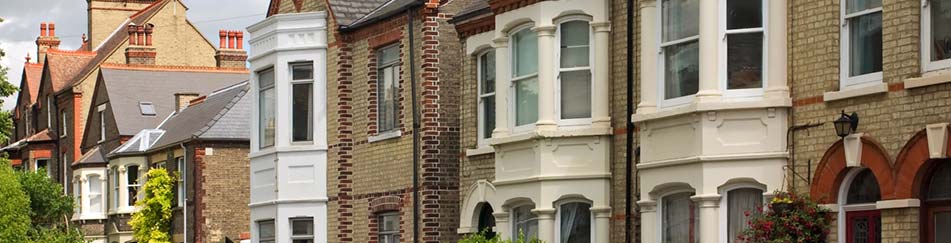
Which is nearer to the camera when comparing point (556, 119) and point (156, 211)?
point (556, 119)

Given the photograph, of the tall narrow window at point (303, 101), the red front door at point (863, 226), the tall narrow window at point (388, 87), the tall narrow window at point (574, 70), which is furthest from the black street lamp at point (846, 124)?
the tall narrow window at point (303, 101)

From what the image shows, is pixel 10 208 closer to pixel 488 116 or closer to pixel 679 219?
pixel 488 116

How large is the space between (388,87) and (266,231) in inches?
204

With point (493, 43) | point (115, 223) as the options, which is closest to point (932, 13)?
point (493, 43)

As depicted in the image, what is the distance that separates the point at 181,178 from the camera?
166ft

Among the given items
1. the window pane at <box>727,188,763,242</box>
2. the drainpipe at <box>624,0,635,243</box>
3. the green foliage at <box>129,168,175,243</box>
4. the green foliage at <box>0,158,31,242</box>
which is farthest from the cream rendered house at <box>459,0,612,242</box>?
the green foliage at <box>129,168,175,243</box>

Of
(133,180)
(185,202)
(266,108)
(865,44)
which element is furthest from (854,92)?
(133,180)

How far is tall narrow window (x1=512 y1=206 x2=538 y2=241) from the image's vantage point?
85.7 ft

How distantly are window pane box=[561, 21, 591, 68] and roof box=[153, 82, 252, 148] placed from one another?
80.7ft

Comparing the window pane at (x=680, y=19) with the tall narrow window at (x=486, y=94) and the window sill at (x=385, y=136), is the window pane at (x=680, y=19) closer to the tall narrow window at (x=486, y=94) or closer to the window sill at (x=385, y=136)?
the tall narrow window at (x=486, y=94)

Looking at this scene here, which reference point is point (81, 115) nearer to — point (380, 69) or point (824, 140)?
point (380, 69)

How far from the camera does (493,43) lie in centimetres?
2712

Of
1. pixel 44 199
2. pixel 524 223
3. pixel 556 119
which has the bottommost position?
pixel 524 223

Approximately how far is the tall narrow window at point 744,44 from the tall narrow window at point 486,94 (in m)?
7.16
